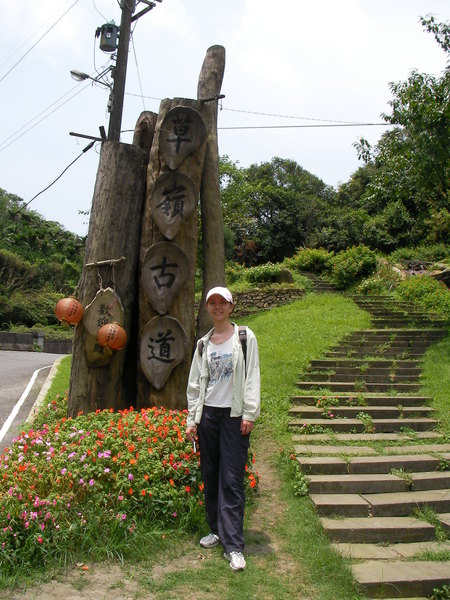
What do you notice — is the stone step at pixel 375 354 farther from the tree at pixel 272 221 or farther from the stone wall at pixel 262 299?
the tree at pixel 272 221

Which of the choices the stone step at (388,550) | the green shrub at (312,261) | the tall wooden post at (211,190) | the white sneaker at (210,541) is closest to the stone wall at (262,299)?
the green shrub at (312,261)

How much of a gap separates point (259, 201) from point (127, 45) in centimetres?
2099

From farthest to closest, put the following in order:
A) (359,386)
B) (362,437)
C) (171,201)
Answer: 1. (359,386)
2. (362,437)
3. (171,201)

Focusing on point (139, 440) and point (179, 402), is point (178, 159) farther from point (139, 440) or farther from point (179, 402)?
point (139, 440)

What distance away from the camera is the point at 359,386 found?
26.3 ft

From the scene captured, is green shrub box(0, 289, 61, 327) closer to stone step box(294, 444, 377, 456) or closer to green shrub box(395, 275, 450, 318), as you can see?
green shrub box(395, 275, 450, 318)

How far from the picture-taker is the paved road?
25.0 feet

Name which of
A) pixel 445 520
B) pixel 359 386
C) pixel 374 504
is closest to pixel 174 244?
pixel 374 504

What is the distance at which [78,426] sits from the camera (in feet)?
15.5

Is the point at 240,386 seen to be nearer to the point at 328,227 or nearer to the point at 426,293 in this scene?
the point at 426,293

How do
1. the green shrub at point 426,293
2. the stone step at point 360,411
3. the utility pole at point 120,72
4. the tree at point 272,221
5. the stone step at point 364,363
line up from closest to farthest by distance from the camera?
the stone step at point 360,411, the utility pole at point 120,72, the stone step at point 364,363, the green shrub at point 426,293, the tree at point 272,221

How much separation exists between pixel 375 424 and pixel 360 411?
0.52 metres

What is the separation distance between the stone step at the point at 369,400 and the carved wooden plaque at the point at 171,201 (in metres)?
3.08

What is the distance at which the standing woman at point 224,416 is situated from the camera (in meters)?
3.56
